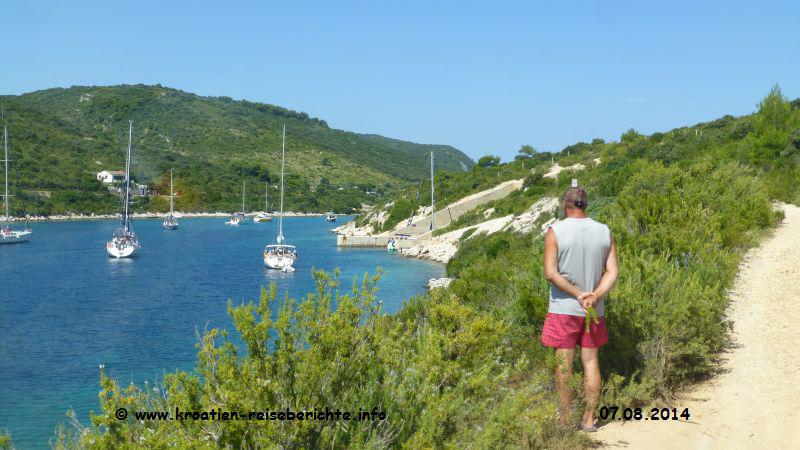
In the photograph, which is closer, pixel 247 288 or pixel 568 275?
pixel 568 275

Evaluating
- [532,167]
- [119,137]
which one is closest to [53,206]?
[119,137]

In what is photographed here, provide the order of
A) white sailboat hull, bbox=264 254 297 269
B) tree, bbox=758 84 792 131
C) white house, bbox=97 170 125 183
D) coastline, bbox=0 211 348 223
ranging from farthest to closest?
white house, bbox=97 170 125 183 → coastline, bbox=0 211 348 223 → white sailboat hull, bbox=264 254 297 269 → tree, bbox=758 84 792 131

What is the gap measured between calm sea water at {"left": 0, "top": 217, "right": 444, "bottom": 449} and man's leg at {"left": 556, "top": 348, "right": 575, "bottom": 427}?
247cm

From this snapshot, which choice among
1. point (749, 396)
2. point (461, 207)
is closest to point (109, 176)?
point (461, 207)

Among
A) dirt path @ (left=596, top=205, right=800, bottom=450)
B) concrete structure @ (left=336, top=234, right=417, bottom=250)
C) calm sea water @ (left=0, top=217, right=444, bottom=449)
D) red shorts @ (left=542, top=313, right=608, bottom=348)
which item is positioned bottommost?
calm sea water @ (left=0, top=217, right=444, bottom=449)

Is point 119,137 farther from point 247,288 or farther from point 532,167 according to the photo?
point 247,288

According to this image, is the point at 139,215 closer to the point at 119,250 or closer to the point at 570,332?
the point at 119,250

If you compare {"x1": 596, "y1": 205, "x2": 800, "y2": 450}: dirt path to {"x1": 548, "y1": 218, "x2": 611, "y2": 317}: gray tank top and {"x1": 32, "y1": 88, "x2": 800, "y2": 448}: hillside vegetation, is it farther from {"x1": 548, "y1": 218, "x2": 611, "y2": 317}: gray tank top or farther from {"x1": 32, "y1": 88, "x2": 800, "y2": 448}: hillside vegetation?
{"x1": 548, "y1": 218, "x2": 611, "y2": 317}: gray tank top

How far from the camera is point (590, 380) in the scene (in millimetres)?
5062

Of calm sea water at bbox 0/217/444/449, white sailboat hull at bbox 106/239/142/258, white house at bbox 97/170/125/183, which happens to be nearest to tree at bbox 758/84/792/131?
calm sea water at bbox 0/217/444/449

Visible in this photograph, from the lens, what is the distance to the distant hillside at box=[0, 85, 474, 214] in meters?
109

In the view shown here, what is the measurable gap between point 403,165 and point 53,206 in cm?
10860

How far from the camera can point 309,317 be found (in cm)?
394

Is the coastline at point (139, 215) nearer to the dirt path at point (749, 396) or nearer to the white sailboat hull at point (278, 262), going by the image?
the white sailboat hull at point (278, 262)
